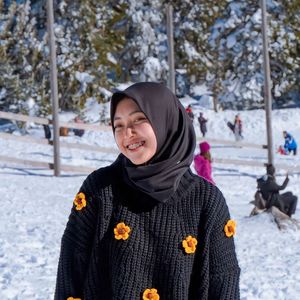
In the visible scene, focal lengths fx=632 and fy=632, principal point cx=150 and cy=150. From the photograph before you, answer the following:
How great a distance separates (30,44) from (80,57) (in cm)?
270

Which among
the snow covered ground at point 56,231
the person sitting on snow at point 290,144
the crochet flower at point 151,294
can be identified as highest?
the crochet flower at point 151,294

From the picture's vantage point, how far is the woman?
2.28 m

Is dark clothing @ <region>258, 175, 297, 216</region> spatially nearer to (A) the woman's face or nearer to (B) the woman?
(B) the woman

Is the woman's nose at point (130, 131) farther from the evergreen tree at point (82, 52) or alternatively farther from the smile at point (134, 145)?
the evergreen tree at point (82, 52)

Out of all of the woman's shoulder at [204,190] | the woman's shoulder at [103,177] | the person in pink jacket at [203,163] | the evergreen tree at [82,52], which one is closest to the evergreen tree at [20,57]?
the evergreen tree at [82,52]

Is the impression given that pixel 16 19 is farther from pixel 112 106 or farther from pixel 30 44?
pixel 112 106

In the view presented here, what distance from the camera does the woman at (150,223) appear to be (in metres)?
2.28

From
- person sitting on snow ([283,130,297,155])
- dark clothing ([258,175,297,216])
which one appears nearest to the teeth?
dark clothing ([258,175,297,216])

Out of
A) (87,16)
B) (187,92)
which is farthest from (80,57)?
(187,92)

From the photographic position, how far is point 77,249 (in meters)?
2.38

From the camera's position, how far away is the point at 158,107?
2.24m

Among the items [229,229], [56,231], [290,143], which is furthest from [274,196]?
A: [290,143]

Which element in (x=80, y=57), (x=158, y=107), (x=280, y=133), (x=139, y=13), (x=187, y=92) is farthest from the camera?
(x=187, y=92)

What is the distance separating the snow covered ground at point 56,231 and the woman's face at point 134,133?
11.9 feet
